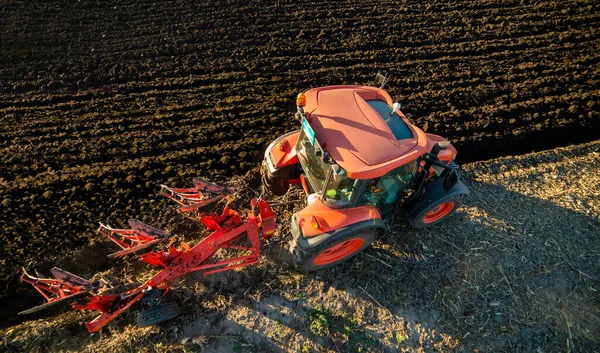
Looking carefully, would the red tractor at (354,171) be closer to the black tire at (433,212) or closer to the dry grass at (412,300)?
the black tire at (433,212)

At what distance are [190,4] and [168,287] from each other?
312 inches

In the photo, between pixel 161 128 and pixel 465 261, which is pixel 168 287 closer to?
pixel 161 128

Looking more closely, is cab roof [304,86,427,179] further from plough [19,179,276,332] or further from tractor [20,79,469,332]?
plough [19,179,276,332]

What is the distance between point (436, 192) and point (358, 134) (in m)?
1.53

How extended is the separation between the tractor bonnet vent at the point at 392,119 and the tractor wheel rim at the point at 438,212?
1436 mm

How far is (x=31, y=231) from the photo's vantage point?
5375mm

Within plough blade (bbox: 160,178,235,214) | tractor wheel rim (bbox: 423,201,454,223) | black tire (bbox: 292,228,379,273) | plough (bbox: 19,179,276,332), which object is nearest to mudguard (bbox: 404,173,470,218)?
tractor wheel rim (bbox: 423,201,454,223)

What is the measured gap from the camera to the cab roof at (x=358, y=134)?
379cm

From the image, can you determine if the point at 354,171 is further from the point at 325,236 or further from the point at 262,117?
the point at 262,117

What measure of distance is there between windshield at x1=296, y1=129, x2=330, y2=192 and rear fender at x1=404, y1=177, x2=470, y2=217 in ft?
4.76

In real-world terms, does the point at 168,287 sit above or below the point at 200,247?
below

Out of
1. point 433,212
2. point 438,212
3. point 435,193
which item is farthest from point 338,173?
point 438,212

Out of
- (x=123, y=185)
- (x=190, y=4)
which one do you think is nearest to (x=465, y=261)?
(x=123, y=185)

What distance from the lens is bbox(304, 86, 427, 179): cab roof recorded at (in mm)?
3793
